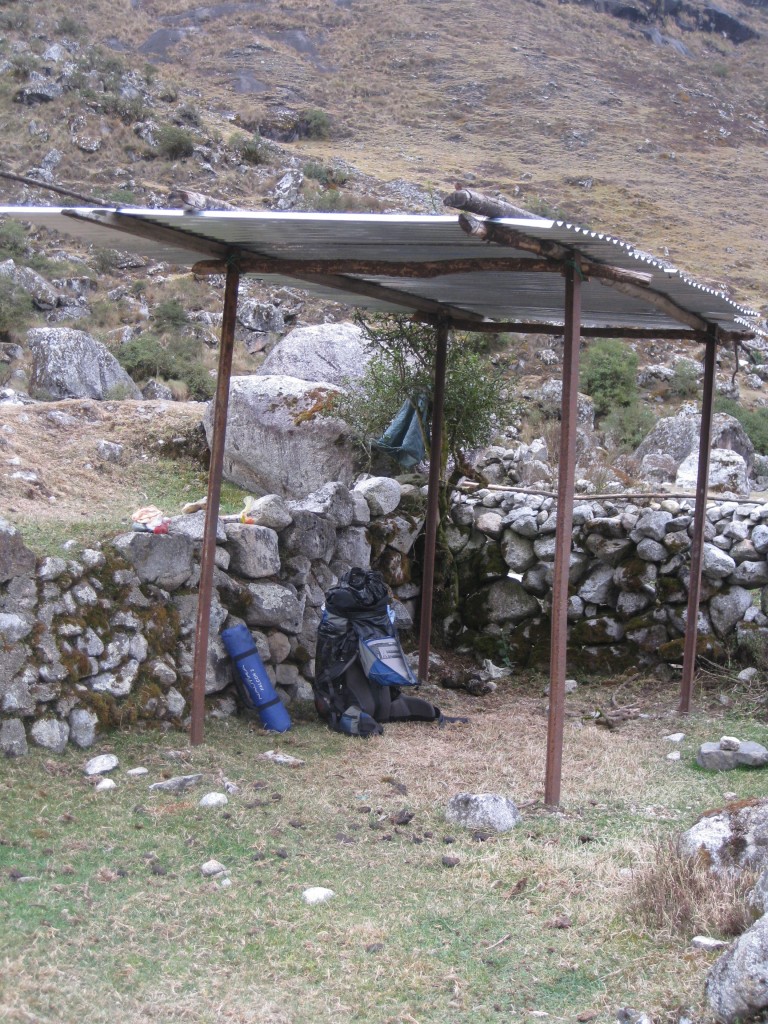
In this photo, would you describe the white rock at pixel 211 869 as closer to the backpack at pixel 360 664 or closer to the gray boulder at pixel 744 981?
the gray boulder at pixel 744 981

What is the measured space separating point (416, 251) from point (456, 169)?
103 feet

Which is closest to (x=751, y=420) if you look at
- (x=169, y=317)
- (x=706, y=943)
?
(x=169, y=317)

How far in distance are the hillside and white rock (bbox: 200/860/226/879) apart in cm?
2428

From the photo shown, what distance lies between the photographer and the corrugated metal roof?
470 cm

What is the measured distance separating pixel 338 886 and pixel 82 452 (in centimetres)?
562

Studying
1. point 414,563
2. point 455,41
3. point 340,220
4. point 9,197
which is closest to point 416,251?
point 340,220

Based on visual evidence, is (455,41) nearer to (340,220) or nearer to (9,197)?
(9,197)

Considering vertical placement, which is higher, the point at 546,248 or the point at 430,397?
the point at 546,248

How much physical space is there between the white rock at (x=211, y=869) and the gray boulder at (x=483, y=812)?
1.16m

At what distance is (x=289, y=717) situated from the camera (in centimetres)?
647

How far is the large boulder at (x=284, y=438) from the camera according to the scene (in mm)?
8766

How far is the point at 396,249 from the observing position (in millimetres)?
5410

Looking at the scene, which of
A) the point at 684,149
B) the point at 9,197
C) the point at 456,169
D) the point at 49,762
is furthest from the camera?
the point at 684,149

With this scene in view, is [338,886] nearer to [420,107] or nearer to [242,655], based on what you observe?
[242,655]
